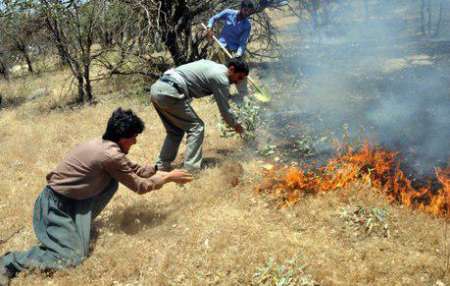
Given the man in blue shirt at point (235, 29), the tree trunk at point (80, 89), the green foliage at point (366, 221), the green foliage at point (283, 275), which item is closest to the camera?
the green foliage at point (283, 275)

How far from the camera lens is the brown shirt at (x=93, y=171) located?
360cm

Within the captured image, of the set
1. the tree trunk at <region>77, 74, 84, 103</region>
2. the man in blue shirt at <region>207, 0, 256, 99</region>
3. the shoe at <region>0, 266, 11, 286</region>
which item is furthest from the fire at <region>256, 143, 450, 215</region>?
the tree trunk at <region>77, 74, 84, 103</region>

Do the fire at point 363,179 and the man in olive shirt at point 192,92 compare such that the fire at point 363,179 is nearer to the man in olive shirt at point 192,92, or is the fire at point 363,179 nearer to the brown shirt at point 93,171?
the man in olive shirt at point 192,92

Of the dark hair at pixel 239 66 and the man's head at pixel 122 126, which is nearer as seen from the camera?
the man's head at pixel 122 126

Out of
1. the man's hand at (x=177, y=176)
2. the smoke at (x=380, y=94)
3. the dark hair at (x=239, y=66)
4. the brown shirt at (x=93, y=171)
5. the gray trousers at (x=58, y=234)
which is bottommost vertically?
the smoke at (x=380, y=94)

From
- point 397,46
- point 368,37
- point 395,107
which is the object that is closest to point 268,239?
point 395,107

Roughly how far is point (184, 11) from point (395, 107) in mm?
5353

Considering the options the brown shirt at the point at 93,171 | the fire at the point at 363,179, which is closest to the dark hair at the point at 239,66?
the fire at the point at 363,179

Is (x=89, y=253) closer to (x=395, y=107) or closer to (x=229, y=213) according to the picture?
(x=229, y=213)

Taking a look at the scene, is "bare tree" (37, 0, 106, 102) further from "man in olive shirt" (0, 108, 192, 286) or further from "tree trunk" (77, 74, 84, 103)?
"man in olive shirt" (0, 108, 192, 286)

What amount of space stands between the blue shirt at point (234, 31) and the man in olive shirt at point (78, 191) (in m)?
3.90

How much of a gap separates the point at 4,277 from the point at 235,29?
210 inches

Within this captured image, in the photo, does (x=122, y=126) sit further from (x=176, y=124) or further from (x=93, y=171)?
(x=176, y=124)

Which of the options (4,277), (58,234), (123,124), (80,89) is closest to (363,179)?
(123,124)
